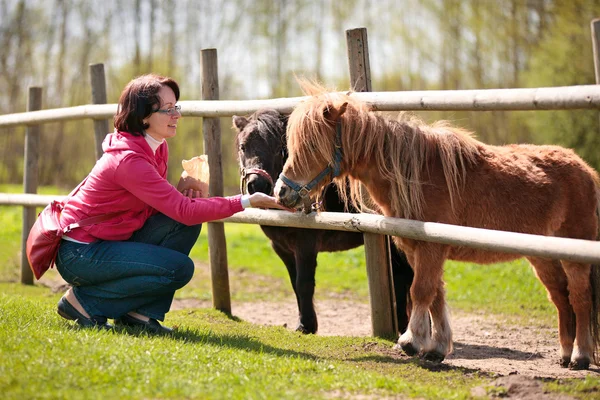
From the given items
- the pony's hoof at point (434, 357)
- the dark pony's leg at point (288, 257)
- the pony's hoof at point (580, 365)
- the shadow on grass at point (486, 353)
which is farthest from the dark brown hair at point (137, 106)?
the pony's hoof at point (580, 365)

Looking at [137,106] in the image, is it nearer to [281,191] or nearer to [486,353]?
[281,191]

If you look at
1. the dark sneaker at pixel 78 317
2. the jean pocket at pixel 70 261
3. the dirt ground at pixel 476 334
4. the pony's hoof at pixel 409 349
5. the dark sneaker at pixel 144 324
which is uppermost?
the jean pocket at pixel 70 261

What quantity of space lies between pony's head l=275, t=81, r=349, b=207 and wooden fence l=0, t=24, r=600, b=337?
50cm

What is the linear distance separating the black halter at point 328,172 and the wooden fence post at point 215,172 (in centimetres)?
212

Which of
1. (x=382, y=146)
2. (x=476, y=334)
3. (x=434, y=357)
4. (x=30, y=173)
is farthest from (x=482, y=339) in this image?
(x=30, y=173)

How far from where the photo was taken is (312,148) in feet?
14.9

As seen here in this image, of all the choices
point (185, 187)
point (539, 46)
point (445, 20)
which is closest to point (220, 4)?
point (445, 20)

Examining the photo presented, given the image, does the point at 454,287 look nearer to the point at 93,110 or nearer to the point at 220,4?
the point at 93,110

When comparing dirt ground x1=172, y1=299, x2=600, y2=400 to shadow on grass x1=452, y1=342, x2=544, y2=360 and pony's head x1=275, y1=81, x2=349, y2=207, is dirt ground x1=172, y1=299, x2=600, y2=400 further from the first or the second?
pony's head x1=275, y1=81, x2=349, y2=207

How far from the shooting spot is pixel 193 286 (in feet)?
31.2

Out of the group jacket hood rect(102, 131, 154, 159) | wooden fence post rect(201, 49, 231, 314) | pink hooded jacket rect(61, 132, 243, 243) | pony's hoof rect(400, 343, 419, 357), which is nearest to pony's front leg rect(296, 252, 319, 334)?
wooden fence post rect(201, 49, 231, 314)

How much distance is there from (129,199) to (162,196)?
0.34m

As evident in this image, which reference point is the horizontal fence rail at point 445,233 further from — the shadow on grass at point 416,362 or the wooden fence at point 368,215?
the shadow on grass at point 416,362

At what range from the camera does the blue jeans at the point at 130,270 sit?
464 cm
